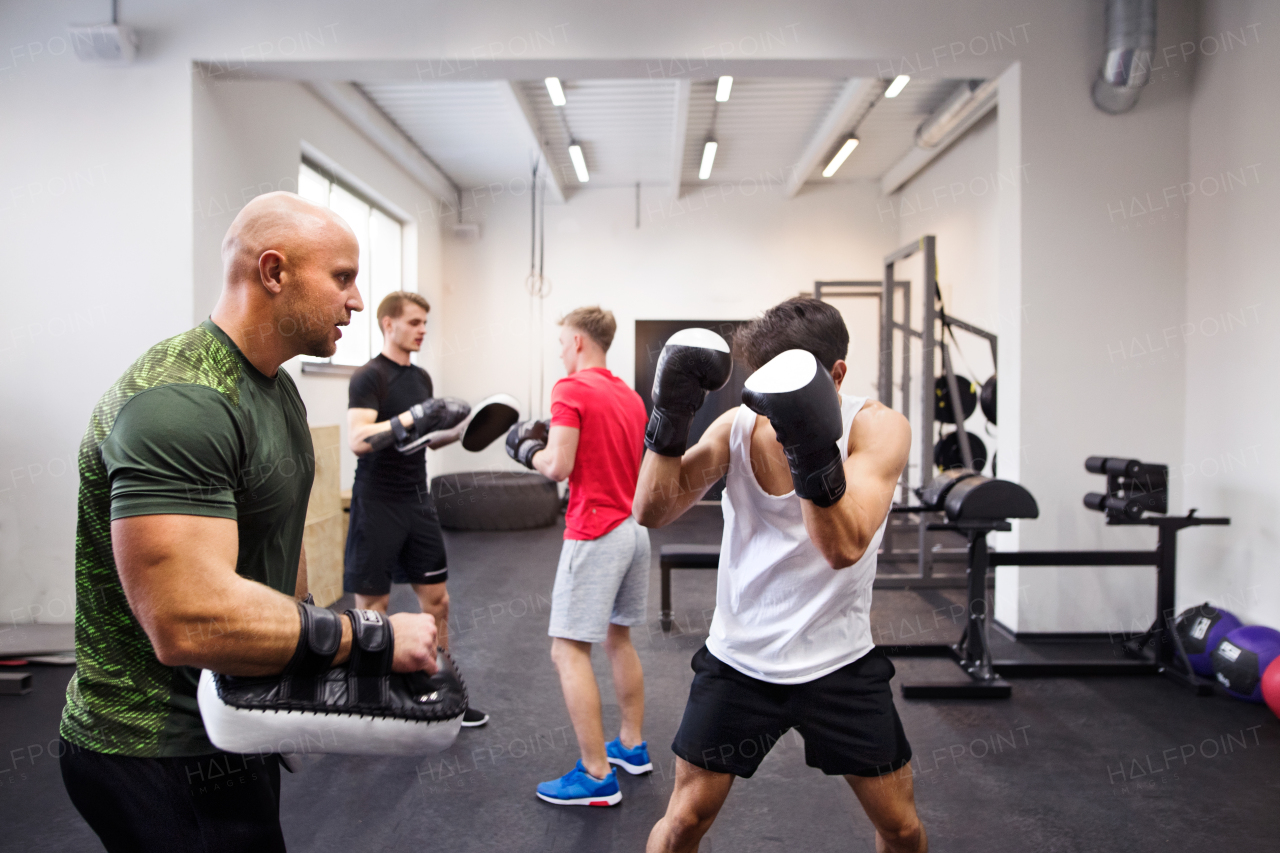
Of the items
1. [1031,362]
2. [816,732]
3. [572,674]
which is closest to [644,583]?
[572,674]

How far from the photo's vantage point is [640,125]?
676 cm

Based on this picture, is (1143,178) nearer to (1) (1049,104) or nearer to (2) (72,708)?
(1) (1049,104)

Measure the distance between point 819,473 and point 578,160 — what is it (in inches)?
266

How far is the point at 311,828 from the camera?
7.10 ft

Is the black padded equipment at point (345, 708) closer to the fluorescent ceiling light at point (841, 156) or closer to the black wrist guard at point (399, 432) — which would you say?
the black wrist guard at point (399, 432)

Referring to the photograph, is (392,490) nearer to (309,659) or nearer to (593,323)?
(593,323)

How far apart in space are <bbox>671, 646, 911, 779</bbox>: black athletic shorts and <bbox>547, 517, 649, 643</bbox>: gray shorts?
2.77 ft

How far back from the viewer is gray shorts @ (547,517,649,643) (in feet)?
7.47

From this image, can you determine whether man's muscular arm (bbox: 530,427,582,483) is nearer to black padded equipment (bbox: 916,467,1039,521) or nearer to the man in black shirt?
the man in black shirt

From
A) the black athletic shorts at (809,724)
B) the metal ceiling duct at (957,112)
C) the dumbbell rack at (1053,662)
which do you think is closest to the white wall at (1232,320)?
the dumbbell rack at (1053,662)

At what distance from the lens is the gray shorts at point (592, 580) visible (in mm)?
2275

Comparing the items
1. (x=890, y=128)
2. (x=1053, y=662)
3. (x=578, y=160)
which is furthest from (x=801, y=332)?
(x=578, y=160)

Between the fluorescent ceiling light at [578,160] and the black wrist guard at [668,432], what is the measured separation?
6182 mm

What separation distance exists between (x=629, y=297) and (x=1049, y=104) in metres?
5.18
